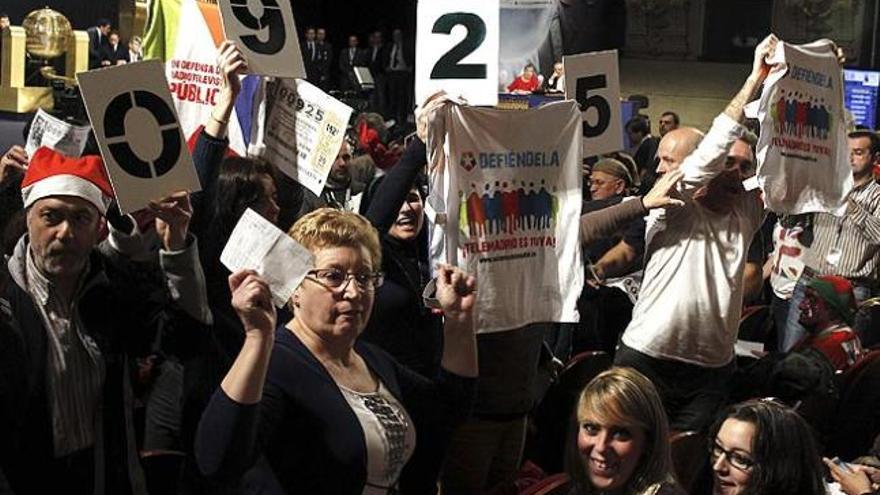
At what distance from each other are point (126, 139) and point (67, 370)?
638 millimetres

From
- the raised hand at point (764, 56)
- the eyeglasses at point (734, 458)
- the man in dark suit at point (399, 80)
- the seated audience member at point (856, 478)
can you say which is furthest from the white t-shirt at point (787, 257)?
the man in dark suit at point (399, 80)

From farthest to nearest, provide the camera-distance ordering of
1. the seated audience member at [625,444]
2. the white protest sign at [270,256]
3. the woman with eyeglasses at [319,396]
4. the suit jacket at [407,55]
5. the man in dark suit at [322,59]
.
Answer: the suit jacket at [407,55] < the man in dark suit at [322,59] < the seated audience member at [625,444] < the white protest sign at [270,256] < the woman with eyeglasses at [319,396]

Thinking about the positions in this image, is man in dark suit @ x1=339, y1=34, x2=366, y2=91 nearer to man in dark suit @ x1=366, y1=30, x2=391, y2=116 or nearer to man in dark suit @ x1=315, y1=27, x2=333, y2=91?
man in dark suit @ x1=366, y1=30, x2=391, y2=116

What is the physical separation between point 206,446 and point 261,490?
0.19 meters

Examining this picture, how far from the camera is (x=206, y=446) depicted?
3.02 m

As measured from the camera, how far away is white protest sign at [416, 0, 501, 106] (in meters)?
5.11

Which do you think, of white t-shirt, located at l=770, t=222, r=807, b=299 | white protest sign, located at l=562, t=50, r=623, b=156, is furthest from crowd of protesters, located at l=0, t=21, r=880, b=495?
white t-shirt, located at l=770, t=222, r=807, b=299

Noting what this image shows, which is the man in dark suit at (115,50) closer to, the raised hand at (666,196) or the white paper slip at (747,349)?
the white paper slip at (747,349)

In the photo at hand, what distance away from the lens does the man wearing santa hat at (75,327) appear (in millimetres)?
3570

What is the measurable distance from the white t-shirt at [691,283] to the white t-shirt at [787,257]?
2.45m

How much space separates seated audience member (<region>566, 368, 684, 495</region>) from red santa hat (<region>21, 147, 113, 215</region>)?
1.33 meters

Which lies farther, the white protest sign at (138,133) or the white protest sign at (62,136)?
the white protest sign at (62,136)

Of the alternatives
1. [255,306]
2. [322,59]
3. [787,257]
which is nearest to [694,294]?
[255,306]

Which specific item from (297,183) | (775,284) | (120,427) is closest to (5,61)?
(775,284)
